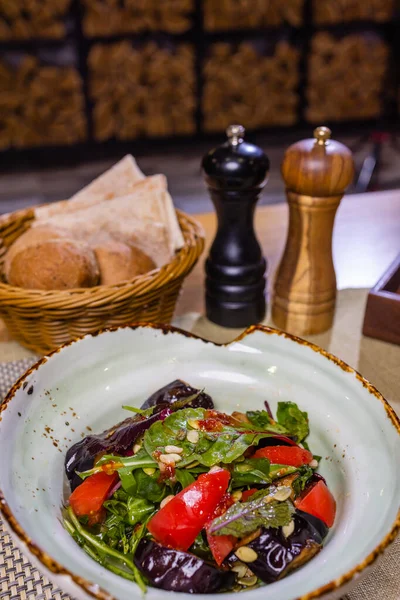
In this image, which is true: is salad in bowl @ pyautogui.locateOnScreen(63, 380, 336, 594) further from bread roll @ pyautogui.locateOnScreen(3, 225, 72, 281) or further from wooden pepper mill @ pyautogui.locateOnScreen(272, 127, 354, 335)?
bread roll @ pyautogui.locateOnScreen(3, 225, 72, 281)

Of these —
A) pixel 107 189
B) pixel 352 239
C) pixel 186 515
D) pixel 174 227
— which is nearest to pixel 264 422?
pixel 186 515

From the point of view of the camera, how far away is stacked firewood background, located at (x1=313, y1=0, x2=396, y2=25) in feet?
15.1

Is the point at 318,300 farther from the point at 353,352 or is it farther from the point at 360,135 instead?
the point at 360,135

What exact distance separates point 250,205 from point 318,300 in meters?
0.27

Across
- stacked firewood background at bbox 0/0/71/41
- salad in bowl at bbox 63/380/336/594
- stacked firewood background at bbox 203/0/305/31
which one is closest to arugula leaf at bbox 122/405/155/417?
salad in bowl at bbox 63/380/336/594

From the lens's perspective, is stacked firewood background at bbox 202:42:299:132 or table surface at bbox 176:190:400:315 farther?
stacked firewood background at bbox 202:42:299:132

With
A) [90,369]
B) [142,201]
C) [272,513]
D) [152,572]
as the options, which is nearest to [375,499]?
[272,513]

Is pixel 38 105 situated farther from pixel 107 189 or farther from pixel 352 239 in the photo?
pixel 352 239

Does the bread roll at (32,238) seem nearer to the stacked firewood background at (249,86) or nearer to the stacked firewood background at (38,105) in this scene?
the stacked firewood background at (38,105)

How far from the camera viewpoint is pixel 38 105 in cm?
450

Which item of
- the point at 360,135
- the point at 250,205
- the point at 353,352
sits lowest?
the point at 360,135

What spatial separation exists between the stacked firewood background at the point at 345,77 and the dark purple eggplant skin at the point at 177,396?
446 centimetres

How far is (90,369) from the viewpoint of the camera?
3.38 feet

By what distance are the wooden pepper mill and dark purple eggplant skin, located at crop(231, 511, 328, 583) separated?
67 centimetres
